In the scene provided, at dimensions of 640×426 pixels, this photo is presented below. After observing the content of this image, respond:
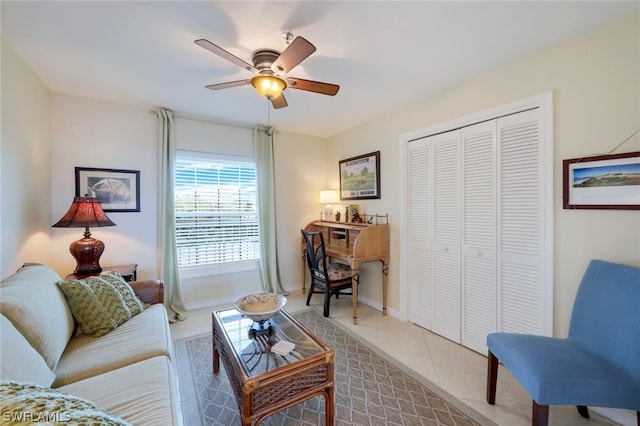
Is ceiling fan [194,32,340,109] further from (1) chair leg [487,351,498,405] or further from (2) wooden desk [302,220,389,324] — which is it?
(1) chair leg [487,351,498,405]

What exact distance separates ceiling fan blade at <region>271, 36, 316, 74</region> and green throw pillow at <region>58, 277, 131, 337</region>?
6.48 ft

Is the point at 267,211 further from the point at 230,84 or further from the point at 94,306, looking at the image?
the point at 94,306

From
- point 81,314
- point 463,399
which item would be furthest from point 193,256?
point 463,399

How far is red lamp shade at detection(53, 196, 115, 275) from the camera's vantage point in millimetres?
2316

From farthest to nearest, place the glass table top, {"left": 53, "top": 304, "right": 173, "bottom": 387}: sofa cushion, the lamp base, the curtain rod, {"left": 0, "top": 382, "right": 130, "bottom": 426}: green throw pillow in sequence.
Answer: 1. the curtain rod
2. the lamp base
3. the glass table top
4. {"left": 53, "top": 304, "right": 173, "bottom": 387}: sofa cushion
5. {"left": 0, "top": 382, "right": 130, "bottom": 426}: green throw pillow

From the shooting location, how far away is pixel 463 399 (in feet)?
5.81

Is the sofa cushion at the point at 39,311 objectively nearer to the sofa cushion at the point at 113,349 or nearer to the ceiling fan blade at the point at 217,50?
the sofa cushion at the point at 113,349

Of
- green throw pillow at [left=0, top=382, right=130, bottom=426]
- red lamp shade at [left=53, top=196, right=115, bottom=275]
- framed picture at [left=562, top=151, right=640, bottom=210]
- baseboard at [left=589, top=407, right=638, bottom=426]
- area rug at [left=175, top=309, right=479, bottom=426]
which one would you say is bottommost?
area rug at [left=175, top=309, right=479, bottom=426]

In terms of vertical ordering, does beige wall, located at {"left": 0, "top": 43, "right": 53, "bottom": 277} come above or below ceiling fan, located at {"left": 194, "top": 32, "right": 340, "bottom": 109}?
below

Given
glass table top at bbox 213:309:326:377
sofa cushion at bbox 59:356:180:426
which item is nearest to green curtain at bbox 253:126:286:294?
glass table top at bbox 213:309:326:377

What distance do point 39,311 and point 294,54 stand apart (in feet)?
6.54

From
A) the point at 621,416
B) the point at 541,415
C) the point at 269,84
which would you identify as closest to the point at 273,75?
the point at 269,84

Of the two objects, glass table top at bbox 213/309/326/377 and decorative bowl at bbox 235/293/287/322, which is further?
decorative bowl at bbox 235/293/287/322

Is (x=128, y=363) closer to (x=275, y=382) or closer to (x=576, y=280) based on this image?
(x=275, y=382)
